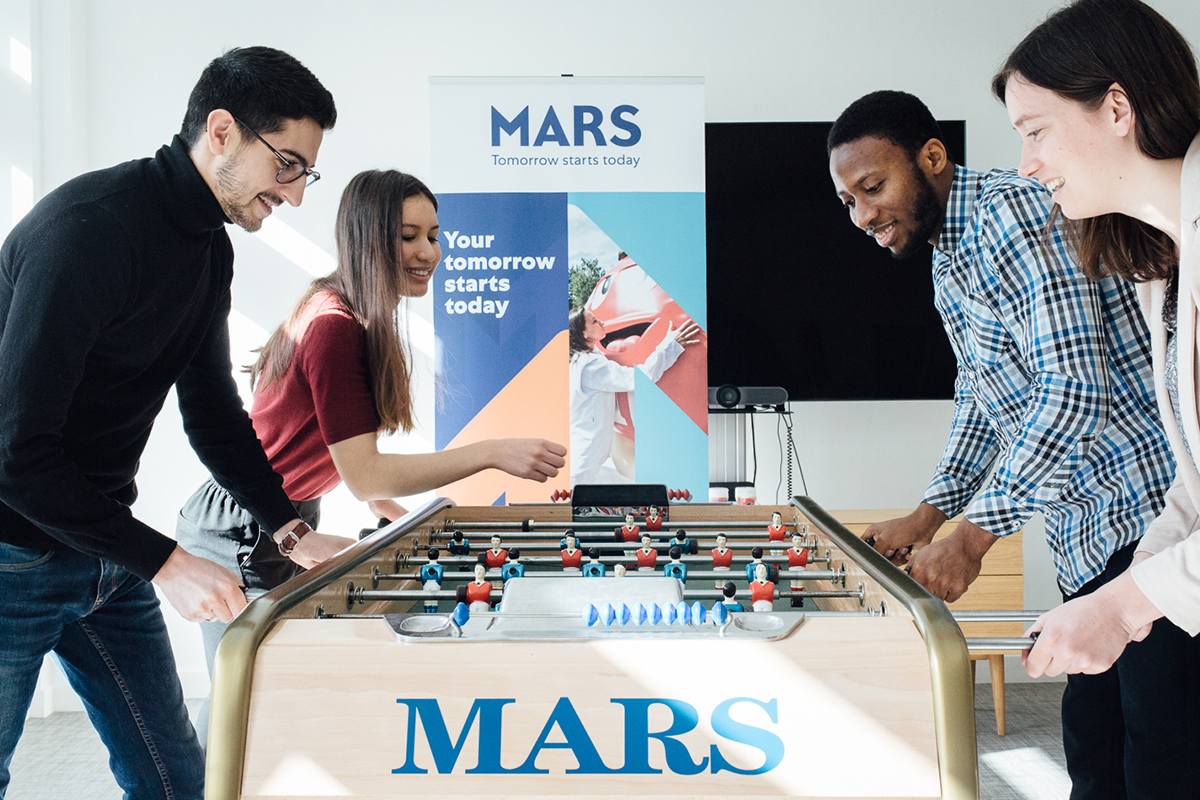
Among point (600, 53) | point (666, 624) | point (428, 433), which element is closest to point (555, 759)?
point (666, 624)

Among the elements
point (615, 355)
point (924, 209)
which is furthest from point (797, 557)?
point (615, 355)

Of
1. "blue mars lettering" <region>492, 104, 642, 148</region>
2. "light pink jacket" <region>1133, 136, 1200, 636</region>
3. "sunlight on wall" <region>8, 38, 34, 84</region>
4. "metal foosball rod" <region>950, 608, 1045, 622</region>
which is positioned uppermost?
"sunlight on wall" <region>8, 38, 34, 84</region>

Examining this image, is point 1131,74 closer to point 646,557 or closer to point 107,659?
point 646,557

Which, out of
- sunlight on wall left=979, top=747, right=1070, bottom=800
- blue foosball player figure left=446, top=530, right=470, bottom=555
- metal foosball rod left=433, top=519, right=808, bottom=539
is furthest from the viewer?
sunlight on wall left=979, top=747, right=1070, bottom=800

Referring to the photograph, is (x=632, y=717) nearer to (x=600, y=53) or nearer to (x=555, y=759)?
(x=555, y=759)

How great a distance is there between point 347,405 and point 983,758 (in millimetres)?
2297

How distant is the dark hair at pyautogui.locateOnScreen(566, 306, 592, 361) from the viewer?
305 cm

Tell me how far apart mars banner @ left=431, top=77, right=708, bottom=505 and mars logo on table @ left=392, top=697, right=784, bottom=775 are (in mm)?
2067

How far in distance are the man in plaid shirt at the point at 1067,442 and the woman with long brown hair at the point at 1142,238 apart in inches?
0.5

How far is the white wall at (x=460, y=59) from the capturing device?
344 centimetres

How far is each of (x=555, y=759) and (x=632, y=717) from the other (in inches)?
3.8

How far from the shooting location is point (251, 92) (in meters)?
1.43

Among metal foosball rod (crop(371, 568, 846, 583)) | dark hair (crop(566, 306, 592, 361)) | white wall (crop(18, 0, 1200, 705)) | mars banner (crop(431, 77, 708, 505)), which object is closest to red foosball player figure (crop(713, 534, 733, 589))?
metal foosball rod (crop(371, 568, 846, 583))

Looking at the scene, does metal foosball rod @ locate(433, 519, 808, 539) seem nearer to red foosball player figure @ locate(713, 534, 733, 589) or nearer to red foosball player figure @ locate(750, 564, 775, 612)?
red foosball player figure @ locate(713, 534, 733, 589)
